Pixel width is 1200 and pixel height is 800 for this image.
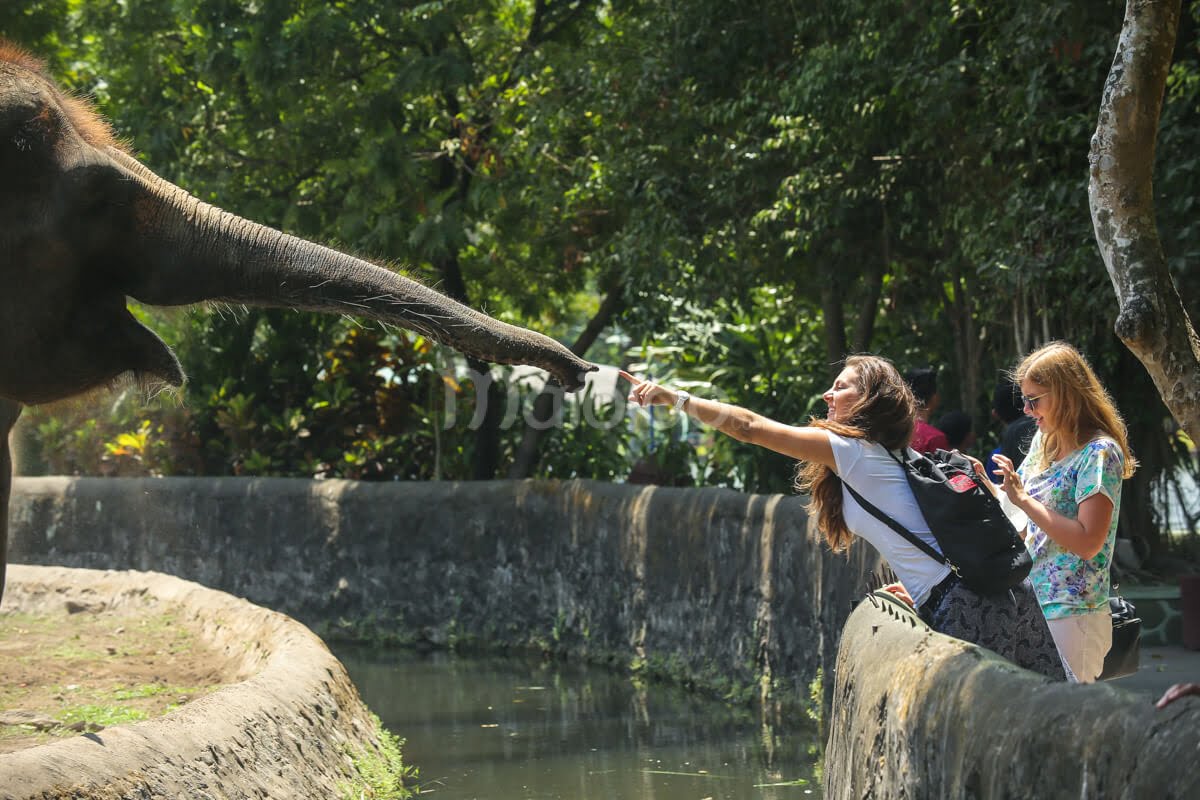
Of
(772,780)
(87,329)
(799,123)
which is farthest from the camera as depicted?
(799,123)

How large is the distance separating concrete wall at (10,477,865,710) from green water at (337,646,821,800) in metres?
0.46

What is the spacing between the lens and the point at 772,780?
797cm

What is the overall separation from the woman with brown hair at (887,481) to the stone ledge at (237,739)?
1.98 metres

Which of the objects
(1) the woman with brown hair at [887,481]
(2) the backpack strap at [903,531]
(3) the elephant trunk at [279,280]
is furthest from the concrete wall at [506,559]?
(3) the elephant trunk at [279,280]

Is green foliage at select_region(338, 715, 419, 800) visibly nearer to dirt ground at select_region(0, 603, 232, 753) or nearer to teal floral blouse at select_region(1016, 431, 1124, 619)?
dirt ground at select_region(0, 603, 232, 753)

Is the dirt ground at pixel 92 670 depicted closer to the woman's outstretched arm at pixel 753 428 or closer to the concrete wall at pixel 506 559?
the woman's outstretched arm at pixel 753 428

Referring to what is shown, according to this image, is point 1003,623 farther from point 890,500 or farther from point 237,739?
point 237,739

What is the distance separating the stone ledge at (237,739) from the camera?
451cm

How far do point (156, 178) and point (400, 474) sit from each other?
A: 12.0 metres

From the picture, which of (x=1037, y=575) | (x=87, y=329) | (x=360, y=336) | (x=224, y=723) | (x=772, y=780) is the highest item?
(x=360, y=336)

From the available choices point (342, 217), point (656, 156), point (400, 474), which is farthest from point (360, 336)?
point (656, 156)

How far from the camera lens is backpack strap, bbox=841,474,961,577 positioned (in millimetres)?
4871

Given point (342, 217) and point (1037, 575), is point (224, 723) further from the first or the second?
point (342, 217)

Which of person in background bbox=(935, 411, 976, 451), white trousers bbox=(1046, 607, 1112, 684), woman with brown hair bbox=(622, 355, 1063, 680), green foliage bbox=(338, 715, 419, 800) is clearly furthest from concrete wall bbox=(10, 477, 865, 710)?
woman with brown hair bbox=(622, 355, 1063, 680)
